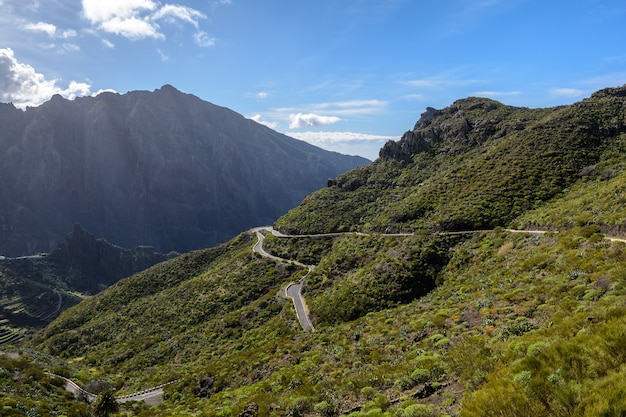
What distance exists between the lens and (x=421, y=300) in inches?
1385

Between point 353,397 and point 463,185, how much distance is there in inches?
2159

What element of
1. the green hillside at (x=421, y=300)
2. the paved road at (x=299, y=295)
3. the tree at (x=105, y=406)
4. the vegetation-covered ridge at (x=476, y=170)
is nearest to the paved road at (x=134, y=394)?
the green hillside at (x=421, y=300)

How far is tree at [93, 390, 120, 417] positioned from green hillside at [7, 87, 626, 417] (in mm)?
3103

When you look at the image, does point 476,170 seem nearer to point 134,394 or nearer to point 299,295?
point 299,295

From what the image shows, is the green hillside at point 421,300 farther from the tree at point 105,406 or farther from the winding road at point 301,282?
the tree at point 105,406

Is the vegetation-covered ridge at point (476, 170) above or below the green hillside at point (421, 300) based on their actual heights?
above

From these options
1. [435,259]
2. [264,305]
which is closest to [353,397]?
[435,259]

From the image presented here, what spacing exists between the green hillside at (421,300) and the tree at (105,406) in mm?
3103

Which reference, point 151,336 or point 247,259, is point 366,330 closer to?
point 151,336

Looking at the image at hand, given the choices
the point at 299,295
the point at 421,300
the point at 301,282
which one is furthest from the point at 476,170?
the point at 299,295

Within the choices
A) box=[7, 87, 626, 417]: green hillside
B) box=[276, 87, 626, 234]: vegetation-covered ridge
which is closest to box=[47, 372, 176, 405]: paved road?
box=[7, 87, 626, 417]: green hillside

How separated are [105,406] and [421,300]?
2943 cm

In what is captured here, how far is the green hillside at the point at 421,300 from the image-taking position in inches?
485

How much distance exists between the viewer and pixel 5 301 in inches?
6841
